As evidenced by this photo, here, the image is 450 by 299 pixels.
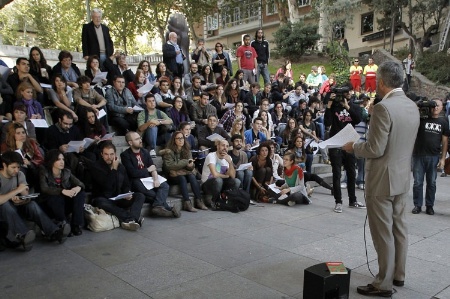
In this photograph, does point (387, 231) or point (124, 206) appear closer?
point (387, 231)

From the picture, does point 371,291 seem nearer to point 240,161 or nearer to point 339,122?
point 339,122

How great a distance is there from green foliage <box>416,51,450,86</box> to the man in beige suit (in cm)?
1916

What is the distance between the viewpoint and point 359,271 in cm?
444

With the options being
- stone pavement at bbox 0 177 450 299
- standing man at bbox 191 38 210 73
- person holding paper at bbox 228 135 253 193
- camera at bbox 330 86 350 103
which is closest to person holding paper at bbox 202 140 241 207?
person holding paper at bbox 228 135 253 193

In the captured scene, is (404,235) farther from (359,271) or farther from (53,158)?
(53,158)

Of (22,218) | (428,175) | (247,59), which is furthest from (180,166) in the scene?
(247,59)

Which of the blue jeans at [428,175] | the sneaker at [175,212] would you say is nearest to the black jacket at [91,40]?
the sneaker at [175,212]

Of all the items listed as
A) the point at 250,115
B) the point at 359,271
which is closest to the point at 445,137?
the point at 359,271

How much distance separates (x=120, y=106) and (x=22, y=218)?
3623 mm

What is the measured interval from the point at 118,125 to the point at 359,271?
5.94 metres

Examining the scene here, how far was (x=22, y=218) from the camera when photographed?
5430mm

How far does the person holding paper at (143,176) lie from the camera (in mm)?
6668

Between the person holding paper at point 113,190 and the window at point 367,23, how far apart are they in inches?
1231

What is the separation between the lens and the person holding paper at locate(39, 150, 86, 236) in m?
5.60
